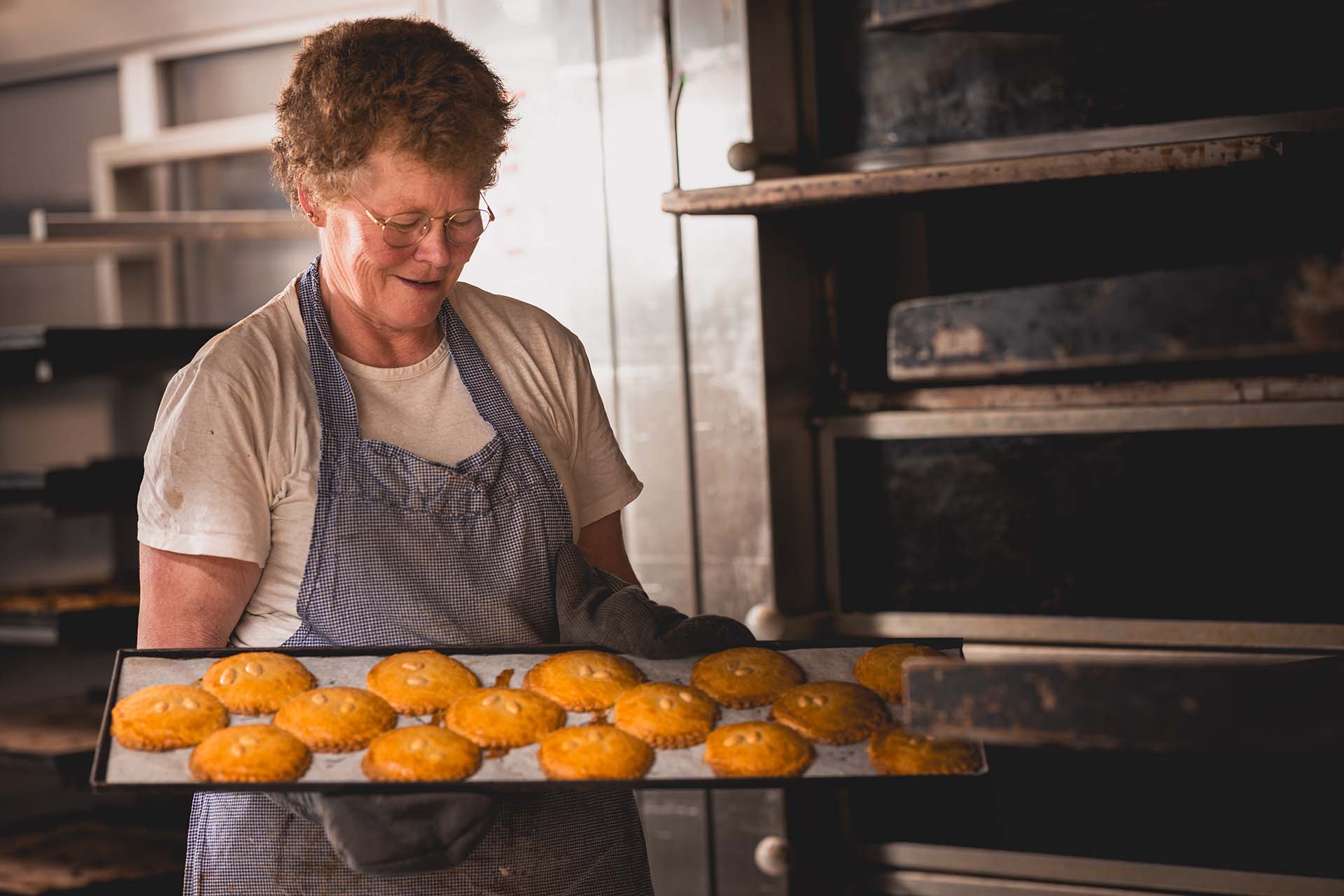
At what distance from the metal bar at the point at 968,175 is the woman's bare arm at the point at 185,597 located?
1.01 meters

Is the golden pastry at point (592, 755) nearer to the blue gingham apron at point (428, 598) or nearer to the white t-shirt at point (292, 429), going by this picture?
the blue gingham apron at point (428, 598)

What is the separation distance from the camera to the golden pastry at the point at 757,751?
129 cm

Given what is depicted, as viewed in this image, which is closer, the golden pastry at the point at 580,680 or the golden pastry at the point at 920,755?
the golden pastry at the point at 920,755

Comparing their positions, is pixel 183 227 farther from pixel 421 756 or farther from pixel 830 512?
pixel 421 756

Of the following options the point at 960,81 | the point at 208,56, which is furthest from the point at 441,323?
the point at 208,56

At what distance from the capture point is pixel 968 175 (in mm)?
1843

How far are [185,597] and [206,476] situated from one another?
0.14 m

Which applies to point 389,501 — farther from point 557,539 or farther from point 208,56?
point 208,56

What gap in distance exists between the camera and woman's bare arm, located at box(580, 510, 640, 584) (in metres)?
1.77

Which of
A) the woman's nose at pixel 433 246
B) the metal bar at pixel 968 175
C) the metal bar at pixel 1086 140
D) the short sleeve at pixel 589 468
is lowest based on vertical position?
the short sleeve at pixel 589 468

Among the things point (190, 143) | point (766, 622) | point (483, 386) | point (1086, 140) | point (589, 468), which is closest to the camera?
point (483, 386)

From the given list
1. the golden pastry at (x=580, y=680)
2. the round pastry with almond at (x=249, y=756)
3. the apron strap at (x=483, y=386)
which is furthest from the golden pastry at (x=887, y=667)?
the round pastry with almond at (x=249, y=756)

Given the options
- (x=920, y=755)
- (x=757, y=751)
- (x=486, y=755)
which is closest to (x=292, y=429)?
(x=486, y=755)

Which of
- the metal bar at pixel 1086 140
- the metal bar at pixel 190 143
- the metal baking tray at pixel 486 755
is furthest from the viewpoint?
the metal bar at pixel 190 143
